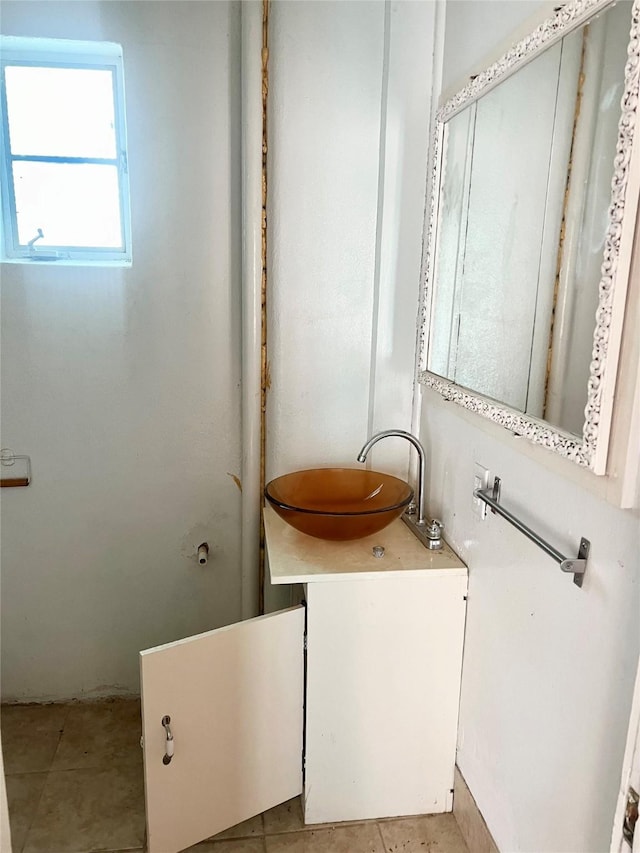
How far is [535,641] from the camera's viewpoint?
1205mm

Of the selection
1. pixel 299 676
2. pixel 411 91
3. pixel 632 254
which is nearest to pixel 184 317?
pixel 411 91

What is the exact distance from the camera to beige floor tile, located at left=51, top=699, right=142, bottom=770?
182 cm

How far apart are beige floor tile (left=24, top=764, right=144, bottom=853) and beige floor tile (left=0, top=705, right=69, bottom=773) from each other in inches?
3.4

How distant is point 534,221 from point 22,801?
191cm

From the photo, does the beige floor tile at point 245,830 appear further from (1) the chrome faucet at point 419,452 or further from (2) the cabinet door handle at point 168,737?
(1) the chrome faucet at point 419,452

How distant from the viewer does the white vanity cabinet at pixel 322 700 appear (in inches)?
55.2

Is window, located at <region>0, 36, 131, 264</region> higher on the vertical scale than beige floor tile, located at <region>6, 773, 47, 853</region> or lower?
higher

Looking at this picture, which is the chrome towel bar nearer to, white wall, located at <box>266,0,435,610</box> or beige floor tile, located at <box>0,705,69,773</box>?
white wall, located at <box>266,0,435,610</box>

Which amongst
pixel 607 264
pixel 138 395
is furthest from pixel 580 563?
pixel 138 395

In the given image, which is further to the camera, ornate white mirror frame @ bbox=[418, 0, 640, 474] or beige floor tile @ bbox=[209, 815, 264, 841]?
beige floor tile @ bbox=[209, 815, 264, 841]

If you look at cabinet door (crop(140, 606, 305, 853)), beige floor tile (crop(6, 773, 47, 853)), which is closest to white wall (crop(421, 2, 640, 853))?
cabinet door (crop(140, 606, 305, 853))

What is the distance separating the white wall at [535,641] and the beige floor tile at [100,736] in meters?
1.00

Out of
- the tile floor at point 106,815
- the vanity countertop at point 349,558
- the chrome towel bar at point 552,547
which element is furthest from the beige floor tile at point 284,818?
the chrome towel bar at point 552,547

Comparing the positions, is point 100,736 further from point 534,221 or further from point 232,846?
point 534,221
